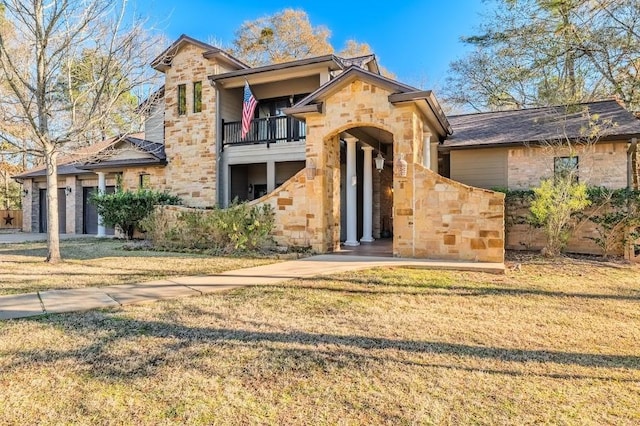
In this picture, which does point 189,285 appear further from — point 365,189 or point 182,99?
point 182,99

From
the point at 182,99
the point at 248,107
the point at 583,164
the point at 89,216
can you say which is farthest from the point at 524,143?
the point at 89,216

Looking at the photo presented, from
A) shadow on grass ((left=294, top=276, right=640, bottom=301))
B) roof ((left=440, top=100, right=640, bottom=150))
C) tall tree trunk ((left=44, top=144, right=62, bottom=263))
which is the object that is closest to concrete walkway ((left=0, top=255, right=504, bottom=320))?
shadow on grass ((left=294, top=276, right=640, bottom=301))

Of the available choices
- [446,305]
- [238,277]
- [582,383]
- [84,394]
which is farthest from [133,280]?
[582,383]

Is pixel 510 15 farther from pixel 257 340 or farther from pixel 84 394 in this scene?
pixel 84 394

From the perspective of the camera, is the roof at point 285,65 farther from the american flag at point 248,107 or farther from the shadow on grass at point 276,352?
the shadow on grass at point 276,352

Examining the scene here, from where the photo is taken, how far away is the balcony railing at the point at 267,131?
14094 mm

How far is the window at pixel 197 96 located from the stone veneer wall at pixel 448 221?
9610 mm

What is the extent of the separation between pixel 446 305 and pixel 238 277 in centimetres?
362

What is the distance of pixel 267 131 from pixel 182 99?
4.21 metres

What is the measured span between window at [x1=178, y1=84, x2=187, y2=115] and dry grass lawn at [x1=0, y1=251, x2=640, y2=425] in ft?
39.9

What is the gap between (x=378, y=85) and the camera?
9484 millimetres

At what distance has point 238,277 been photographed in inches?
279

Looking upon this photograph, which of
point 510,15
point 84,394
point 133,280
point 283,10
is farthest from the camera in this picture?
point 283,10

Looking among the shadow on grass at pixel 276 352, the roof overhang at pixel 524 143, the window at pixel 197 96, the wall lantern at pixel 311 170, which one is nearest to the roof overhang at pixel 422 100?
the wall lantern at pixel 311 170
